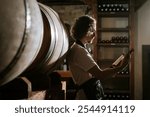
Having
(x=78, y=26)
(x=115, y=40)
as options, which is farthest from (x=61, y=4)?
(x=78, y=26)

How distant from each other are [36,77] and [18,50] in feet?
1.76

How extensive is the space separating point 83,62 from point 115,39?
10.2 feet

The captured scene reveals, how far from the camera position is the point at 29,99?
1117 mm

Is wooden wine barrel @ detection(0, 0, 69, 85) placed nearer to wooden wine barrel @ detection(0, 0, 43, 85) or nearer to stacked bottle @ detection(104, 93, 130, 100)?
wooden wine barrel @ detection(0, 0, 43, 85)

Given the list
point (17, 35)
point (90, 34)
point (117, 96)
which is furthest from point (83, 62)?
point (117, 96)

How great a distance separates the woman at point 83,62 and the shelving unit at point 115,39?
2.84m

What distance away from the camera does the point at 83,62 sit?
1.55m

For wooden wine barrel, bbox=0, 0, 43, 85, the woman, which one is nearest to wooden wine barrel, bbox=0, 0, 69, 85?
wooden wine barrel, bbox=0, 0, 43, 85

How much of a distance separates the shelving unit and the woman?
9.31 ft

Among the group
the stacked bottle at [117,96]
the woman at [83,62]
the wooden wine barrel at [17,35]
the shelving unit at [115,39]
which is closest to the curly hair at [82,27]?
the woman at [83,62]

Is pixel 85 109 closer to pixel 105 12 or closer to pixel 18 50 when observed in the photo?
pixel 18 50

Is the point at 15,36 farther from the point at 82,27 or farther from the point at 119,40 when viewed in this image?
the point at 119,40

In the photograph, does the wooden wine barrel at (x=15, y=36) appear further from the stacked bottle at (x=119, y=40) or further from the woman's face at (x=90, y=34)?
the stacked bottle at (x=119, y=40)

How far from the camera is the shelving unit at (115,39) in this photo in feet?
14.6
